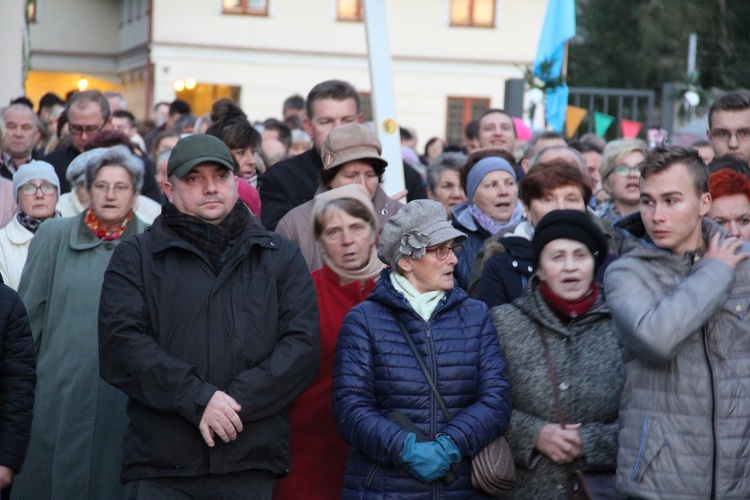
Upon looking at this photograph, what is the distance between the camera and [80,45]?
1559 inches

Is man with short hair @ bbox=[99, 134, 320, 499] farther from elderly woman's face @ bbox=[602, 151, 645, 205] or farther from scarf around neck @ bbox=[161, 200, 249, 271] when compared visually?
elderly woman's face @ bbox=[602, 151, 645, 205]

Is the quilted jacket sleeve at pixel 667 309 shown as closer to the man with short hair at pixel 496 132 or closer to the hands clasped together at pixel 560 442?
the hands clasped together at pixel 560 442

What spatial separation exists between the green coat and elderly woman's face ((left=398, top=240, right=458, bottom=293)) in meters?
1.99

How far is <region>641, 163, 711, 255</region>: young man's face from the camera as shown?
4758 millimetres

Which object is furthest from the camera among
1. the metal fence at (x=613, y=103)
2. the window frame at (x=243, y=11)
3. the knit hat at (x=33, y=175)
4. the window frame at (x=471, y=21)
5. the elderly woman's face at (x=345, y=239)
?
the window frame at (x=471, y=21)

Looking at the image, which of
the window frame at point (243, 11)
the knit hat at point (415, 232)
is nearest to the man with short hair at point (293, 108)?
the knit hat at point (415, 232)

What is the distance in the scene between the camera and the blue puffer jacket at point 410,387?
5.01 meters

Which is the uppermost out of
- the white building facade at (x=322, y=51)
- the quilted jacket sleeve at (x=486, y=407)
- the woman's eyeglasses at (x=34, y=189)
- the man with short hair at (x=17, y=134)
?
the white building facade at (x=322, y=51)

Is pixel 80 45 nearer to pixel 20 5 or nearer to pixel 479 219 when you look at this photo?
pixel 20 5

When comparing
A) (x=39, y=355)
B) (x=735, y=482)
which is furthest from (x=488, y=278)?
(x=39, y=355)

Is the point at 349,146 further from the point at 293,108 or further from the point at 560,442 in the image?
the point at 293,108

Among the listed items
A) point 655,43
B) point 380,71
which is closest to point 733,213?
point 380,71

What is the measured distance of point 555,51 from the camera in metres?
13.8

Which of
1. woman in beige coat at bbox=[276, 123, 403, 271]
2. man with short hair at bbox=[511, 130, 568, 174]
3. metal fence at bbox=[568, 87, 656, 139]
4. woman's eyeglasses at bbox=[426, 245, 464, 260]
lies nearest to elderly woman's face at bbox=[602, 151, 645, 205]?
man with short hair at bbox=[511, 130, 568, 174]
